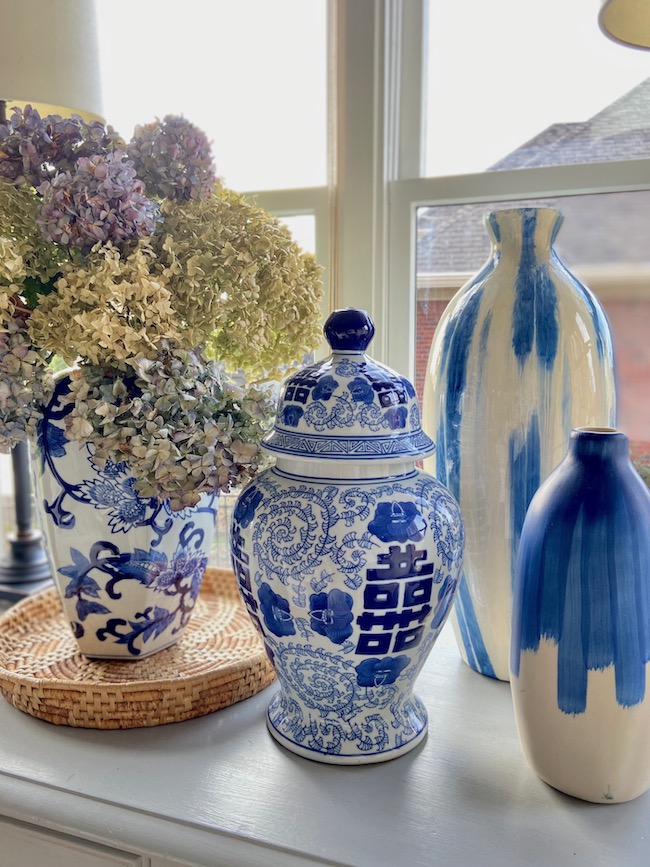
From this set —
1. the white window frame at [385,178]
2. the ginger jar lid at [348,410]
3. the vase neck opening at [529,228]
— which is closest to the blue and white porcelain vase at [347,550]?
the ginger jar lid at [348,410]

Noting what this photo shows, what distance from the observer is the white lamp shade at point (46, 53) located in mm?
919

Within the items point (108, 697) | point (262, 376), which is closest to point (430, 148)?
point (262, 376)

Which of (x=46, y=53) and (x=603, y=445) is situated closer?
(x=603, y=445)

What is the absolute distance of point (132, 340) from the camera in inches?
27.6

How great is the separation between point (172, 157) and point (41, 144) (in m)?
0.13

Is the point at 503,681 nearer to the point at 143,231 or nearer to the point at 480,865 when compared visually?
the point at 480,865

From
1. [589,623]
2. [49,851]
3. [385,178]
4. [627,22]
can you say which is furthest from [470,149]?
[49,851]

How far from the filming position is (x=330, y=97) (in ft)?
3.70

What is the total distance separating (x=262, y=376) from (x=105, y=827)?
0.52m

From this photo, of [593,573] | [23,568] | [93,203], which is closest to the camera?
[593,573]

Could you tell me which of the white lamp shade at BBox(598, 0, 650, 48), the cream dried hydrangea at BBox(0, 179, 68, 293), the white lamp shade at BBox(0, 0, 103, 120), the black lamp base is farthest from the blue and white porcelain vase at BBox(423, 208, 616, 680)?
the black lamp base

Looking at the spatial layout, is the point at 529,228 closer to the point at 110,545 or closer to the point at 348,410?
the point at 348,410

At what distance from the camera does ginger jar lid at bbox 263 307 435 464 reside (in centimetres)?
66

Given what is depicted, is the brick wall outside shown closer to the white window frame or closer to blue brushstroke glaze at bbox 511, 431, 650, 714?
the white window frame
